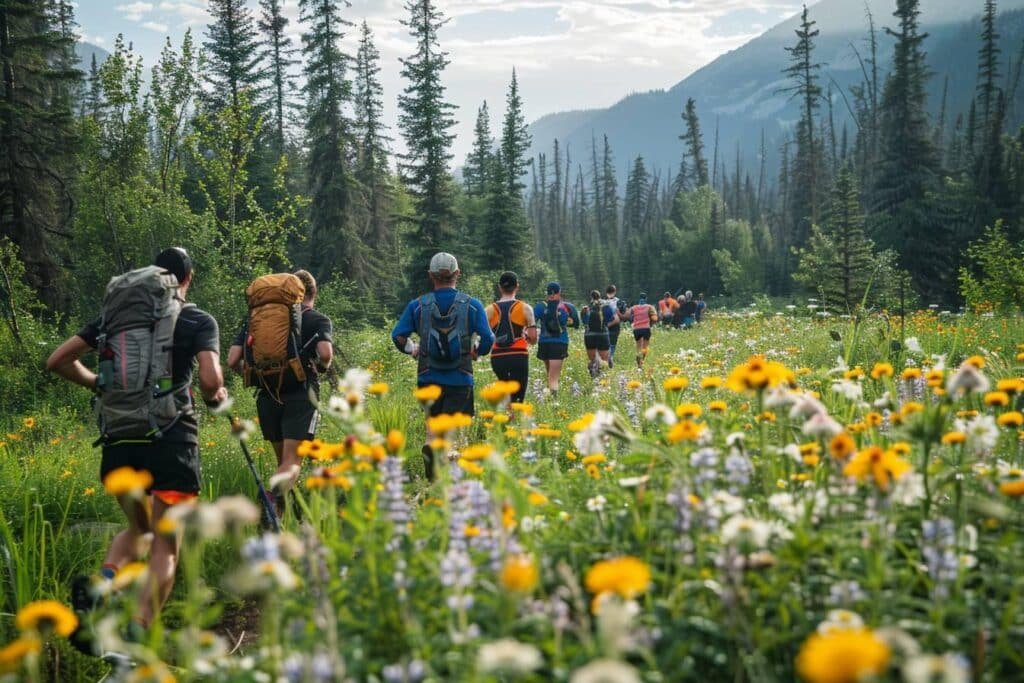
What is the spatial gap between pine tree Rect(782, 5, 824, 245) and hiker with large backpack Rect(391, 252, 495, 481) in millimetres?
42264

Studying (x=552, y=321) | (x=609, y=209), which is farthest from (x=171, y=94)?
(x=609, y=209)

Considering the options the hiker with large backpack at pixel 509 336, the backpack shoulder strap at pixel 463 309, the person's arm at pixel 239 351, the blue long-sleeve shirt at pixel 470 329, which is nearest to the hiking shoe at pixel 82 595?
the person's arm at pixel 239 351

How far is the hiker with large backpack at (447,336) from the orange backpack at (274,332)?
0.91 metres

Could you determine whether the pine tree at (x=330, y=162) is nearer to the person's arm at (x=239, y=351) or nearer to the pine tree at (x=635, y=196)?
the person's arm at (x=239, y=351)

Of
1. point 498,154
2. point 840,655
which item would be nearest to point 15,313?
point 840,655

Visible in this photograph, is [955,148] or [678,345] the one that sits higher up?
[955,148]

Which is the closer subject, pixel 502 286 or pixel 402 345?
pixel 402 345

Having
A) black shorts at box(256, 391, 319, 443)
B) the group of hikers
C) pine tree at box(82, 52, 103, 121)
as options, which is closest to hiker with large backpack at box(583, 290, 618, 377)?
the group of hikers

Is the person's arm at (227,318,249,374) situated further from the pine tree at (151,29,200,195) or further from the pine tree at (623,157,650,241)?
the pine tree at (623,157,650,241)

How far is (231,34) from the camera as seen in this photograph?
33.9 meters

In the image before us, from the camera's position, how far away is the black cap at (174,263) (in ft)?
13.3

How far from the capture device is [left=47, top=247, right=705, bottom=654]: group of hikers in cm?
376

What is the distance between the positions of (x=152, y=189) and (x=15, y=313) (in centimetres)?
337

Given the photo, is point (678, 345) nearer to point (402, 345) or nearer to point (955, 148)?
point (402, 345)
